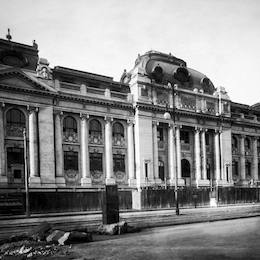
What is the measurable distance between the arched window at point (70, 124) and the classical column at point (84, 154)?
929 mm

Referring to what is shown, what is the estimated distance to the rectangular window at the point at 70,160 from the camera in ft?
101

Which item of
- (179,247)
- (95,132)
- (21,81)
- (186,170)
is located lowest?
(186,170)

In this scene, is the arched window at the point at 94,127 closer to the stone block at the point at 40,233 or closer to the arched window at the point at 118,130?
the arched window at the point at 118,130

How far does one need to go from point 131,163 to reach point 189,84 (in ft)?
49.1

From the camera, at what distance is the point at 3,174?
2662cm

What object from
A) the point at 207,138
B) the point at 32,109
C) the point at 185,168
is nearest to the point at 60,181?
the point at 32,109

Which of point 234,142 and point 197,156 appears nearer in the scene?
point 197,156

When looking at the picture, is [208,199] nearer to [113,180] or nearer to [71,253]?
[113,180]

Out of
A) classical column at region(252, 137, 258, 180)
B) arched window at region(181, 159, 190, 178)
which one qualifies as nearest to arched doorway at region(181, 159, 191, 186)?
arched window at region(181, 159, 190, 178)

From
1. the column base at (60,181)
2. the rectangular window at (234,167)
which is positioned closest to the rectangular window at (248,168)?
the rectangular window at (234,167)

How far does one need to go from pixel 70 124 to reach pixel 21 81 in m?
6.78

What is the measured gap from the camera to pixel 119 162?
34.0 m

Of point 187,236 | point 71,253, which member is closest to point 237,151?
point 187,236

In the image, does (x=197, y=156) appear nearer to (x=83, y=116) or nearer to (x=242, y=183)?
(x=242, y=183)
